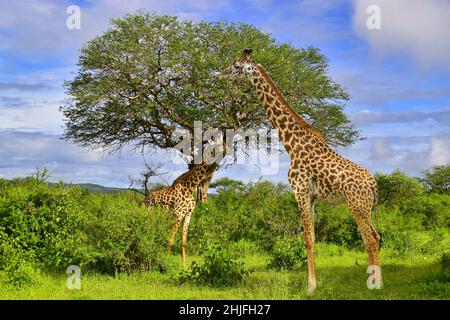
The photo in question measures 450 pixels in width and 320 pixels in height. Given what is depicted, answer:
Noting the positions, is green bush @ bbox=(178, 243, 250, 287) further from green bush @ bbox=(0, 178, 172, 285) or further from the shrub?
the shrub

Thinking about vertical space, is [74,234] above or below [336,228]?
above

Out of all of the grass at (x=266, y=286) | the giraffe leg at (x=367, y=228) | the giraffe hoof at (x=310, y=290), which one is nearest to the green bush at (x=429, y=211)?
the grass at (x=266, y=286)

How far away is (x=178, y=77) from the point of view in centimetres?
2212

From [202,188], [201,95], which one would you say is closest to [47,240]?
[201,95]

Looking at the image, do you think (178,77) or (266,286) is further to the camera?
(178,77)

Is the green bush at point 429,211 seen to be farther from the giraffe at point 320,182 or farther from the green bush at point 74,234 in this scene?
the green bush at point 74,234

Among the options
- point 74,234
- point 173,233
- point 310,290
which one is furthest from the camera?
point 173,233

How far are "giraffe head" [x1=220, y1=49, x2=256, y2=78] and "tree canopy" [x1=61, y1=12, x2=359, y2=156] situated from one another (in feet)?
34.7

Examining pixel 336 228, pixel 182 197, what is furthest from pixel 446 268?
pixel 336 228

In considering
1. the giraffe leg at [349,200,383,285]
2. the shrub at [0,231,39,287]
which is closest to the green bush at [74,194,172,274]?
the shrub at [0,231,39,287]

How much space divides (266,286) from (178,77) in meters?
14.2

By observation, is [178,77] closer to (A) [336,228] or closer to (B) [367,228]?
(A) [336,228]

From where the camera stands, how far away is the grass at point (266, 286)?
8.69 metres

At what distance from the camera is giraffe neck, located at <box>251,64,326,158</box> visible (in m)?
9.54
